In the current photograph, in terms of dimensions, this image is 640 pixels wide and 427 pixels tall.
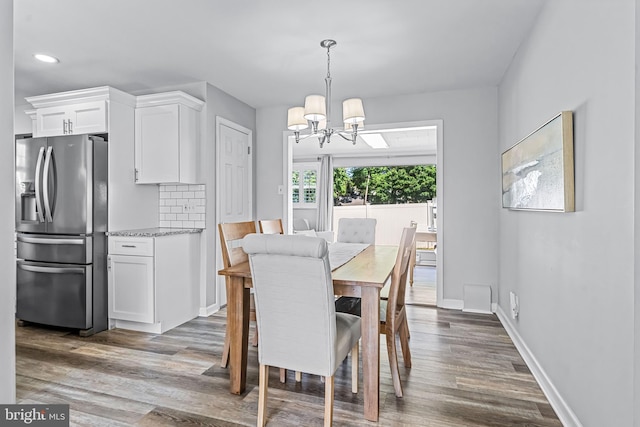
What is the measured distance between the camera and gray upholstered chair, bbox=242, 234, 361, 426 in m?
1.66

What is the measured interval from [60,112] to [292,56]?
7.86 feet

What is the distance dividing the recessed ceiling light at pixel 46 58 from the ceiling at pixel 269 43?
6 cm

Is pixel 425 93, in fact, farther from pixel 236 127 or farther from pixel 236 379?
pixel 236 379

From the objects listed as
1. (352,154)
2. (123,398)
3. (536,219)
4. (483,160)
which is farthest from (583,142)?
(352,154)

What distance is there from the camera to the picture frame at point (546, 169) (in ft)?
6.03

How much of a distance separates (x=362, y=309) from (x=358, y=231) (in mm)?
1980

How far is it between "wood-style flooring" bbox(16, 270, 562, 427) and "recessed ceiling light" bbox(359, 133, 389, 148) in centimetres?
363

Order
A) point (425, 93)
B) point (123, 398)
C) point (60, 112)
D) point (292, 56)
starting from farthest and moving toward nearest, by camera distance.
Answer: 1. point (425, 93)
2. point (60, 112)
3. point (292, 56)
4. point (123, 398)

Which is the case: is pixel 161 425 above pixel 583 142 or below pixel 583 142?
below

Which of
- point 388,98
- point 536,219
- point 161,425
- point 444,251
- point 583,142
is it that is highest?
point 388,98

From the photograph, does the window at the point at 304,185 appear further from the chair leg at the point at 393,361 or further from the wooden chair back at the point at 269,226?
the chair leg at the point at 393,361

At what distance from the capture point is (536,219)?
246 cm

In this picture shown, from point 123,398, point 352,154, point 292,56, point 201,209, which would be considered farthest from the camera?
point 352,154

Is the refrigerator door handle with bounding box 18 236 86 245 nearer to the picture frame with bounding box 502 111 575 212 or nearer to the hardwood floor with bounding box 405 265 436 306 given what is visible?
the hardwood floor with bounding box 405 265 436 306
